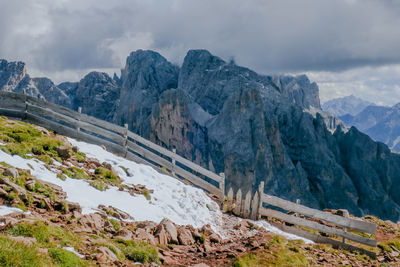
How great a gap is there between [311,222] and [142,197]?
7311 millimetres

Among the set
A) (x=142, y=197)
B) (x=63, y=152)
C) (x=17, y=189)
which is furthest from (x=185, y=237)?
(x=63, y=152)

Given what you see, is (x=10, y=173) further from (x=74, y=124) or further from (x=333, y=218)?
(x=333, y=218)

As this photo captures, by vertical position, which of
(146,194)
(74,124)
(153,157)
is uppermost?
(74,124)

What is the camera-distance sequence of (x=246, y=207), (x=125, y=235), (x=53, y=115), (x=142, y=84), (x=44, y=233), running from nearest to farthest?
(x=44, y=233) < (x=125, y=235) < (x=246, y=207) < (x=53, y=115) < (x=142, y=84)

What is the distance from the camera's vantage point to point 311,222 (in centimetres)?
1416

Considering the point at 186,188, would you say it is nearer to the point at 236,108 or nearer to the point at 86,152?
the point at 86,152

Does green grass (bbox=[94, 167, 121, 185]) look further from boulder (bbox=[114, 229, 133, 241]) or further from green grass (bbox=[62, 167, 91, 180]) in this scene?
boulder (bbox=[114, 229, 133, 241])

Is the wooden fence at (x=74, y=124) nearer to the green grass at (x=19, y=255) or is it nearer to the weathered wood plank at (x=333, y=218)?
the weathered wood plank at (x=333, y=218)

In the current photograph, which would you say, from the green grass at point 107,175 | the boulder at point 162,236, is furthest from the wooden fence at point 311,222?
the green grass at point 107,175

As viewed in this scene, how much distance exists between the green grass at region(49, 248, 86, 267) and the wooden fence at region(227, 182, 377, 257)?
838cm

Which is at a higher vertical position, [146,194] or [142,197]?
[146,194]

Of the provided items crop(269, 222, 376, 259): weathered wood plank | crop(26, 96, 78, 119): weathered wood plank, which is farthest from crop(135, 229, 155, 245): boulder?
crop(26, 96, 78, 119): weathered wood plank

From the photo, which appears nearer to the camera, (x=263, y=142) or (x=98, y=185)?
(x=98, y=185)

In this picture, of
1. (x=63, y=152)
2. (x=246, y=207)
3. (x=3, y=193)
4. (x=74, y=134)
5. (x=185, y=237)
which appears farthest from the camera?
(x=74, y=134)
